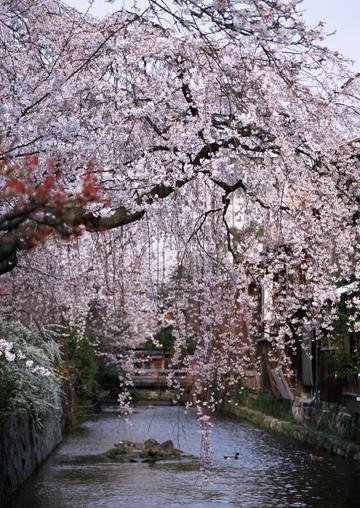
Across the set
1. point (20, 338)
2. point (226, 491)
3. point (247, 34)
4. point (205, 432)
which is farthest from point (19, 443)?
point (247, 34)

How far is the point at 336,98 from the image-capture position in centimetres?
783

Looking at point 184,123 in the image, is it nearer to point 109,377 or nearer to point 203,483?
point 203,483

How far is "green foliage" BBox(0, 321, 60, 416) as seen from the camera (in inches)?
430

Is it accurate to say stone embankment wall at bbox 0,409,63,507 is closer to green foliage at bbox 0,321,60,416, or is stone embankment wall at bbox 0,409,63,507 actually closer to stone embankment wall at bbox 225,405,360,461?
green foliage at bbox 0,321,60,416

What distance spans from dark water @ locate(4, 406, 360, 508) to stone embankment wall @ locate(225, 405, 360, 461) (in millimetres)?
252

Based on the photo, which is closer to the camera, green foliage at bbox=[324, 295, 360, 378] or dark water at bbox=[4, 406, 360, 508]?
dark water at bbox=[4, 406, 360, 508]

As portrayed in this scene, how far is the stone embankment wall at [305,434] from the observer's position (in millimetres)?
14555

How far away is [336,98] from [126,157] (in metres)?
2.04

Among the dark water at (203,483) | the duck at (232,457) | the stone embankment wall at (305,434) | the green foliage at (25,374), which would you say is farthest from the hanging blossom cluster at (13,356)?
the stone embankment wall at (305,434)

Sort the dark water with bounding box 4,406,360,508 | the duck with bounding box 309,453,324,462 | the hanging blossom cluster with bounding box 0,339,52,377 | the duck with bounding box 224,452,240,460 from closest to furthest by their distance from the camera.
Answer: the hanging blossom cluster with bounding box 0,339,52,377 < the dark water with bounding box 4,406,360,508 < the duck with bounding box 309,453,324,462 < the duck with bounding box 224,452,240,460

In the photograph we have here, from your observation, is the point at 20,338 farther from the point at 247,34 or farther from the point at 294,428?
Answer: the point at 294,428

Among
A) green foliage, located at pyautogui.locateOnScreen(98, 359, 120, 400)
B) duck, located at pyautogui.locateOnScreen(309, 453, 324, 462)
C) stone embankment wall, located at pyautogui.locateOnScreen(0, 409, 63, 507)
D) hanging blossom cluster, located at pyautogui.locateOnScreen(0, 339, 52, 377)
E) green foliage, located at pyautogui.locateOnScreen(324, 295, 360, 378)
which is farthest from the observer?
green foliage, located at pyautogui.locateOnScreen(98, 359, 120, 400)

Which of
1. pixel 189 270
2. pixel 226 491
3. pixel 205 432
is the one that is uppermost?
pixel 189 270

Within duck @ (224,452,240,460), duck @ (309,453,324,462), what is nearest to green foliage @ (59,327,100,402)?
duck @ (224,452,240,460)
